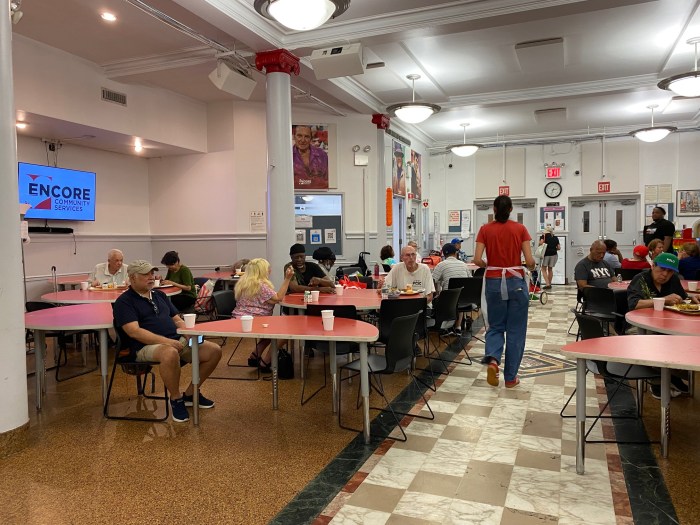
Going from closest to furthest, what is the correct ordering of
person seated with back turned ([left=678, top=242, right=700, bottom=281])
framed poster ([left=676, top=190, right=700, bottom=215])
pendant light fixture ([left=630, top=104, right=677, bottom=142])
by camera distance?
person seated with back turned ([left=678, top=242, right=700, bottom=281])
pendant light fixture ([left=630, top=104, right=677, bottom=142])
framed poster ([left=676, top=190, right=700, bottom=215])

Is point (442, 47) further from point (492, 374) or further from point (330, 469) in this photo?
point (330, 469)

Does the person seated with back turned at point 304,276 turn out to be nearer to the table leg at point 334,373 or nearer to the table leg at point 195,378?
the table leg at point 334,373

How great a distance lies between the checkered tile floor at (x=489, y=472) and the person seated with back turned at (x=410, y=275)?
4.31 feet

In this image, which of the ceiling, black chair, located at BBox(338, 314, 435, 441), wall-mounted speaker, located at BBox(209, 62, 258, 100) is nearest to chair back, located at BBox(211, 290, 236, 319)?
black chair, located at BBox(338, 314, 435, 441)

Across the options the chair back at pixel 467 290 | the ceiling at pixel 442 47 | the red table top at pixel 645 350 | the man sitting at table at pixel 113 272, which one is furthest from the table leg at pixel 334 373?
the ceiling at pixel 442 47

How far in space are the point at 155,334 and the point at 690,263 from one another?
6228mm

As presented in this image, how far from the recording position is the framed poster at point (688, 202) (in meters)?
12.3

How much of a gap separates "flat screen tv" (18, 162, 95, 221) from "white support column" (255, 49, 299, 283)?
3.59 metres

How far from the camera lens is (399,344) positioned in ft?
12.2

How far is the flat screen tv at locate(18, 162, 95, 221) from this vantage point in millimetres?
7707

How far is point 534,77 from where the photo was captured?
8828 millimetres

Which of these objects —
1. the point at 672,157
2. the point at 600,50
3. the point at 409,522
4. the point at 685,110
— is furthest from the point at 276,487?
the point at 672,157

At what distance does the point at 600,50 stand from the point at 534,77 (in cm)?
132

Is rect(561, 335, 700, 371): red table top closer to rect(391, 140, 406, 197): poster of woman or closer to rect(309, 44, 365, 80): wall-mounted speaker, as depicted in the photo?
rect(309, 44, 365, 80): wall-mounted speaker
